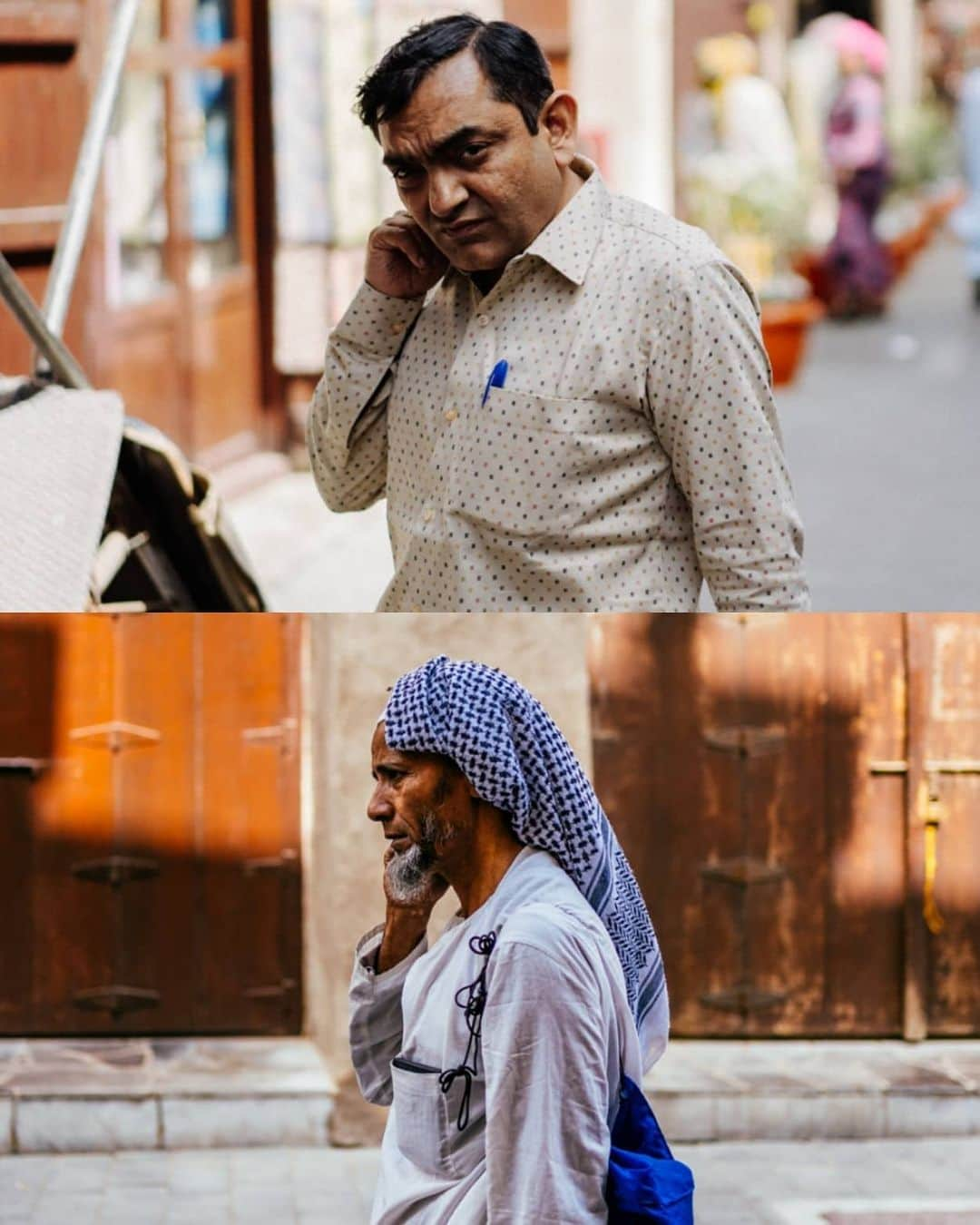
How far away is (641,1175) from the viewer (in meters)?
2.08

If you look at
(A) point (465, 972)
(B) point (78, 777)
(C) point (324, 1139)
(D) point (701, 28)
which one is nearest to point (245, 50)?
(C) point (324, 1139)

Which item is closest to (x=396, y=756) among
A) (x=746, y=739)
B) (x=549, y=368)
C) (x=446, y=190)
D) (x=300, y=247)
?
(x=549, y=368)

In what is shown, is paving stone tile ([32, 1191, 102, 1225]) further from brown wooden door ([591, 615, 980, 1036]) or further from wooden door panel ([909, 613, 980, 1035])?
wooden door panel ([909, 613, 980, 1035])

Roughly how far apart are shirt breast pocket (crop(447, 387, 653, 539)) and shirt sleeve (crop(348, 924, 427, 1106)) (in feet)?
1.37

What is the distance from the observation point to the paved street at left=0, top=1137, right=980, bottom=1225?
330 centimetres

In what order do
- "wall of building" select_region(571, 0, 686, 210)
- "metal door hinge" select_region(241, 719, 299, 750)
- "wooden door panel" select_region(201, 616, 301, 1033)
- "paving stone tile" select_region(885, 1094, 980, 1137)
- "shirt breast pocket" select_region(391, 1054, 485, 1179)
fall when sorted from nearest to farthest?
"shirt breast pocket" select_region(391, 1054, 485, 1179)
"wooden door panel" select_region(201, 616, 301, 1033)
"metal door hinge" select_region(241, 719, 299, 750)
"paving stone tile" select_region(885, 1094, 980, 1137)
"wall of building" select_region(571, 0, 686, 210)

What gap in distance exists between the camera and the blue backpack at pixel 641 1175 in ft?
6.78

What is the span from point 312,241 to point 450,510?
618 cm

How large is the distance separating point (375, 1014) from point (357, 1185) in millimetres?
1450

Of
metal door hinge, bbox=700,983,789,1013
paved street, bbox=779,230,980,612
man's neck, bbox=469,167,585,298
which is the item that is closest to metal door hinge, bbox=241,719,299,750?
metal door hinge, bbox=700,983,789,1013

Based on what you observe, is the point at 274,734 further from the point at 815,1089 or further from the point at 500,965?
the point at 500,965

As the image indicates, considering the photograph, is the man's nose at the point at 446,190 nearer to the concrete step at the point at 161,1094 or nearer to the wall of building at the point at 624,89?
the concrete step at the point at 161,1094

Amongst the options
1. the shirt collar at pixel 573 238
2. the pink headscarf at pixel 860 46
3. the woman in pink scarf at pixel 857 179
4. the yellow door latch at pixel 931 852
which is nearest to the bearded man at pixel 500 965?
the shirt collar at pixel 573 238

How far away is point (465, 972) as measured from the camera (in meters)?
2.13
